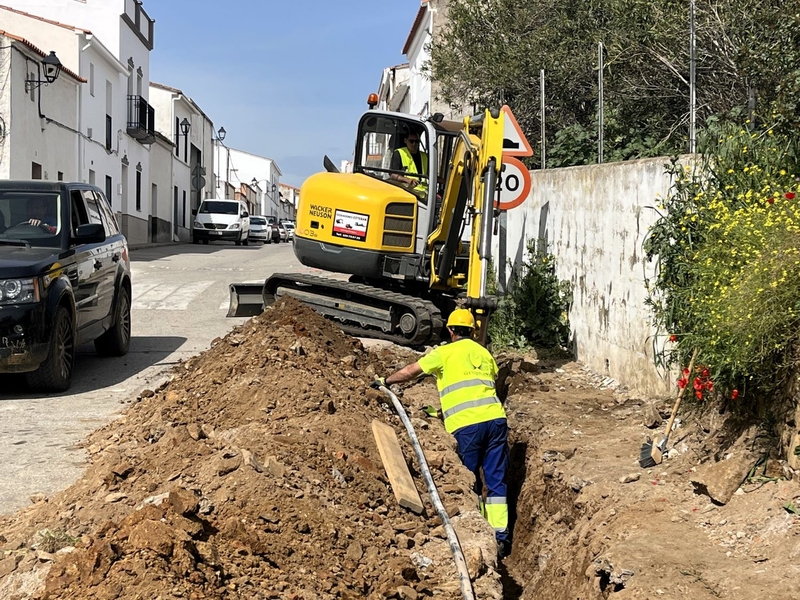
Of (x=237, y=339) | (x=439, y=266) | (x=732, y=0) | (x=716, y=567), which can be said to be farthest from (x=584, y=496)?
(x=732, y=0)

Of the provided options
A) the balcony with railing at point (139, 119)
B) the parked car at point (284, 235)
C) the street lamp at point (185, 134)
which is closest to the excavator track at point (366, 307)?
the balcony with railing at point (139, 119)

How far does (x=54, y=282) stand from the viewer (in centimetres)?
915

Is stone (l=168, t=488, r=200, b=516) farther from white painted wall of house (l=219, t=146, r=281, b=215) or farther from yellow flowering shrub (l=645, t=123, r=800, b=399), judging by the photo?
white painted wall of house (l=219, t=146, r=281, b=215)

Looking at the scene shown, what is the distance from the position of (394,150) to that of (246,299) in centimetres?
333

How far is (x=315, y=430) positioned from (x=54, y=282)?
3616 mm

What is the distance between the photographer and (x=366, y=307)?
12.3 meters

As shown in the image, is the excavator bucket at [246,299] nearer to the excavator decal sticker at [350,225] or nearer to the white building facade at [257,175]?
the excavator decal sticker at [350,225]

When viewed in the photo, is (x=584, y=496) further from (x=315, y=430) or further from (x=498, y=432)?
(x=315, y=430)

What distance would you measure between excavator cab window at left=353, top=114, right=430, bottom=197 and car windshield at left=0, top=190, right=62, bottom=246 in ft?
13.6

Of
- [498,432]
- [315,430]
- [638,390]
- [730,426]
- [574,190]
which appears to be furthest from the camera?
[574,190]

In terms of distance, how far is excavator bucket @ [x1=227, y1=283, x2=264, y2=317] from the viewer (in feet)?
45.6

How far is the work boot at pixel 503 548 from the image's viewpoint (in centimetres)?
762

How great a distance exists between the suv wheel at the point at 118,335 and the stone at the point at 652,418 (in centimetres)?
656

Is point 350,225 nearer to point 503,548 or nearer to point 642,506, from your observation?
point 503,548
